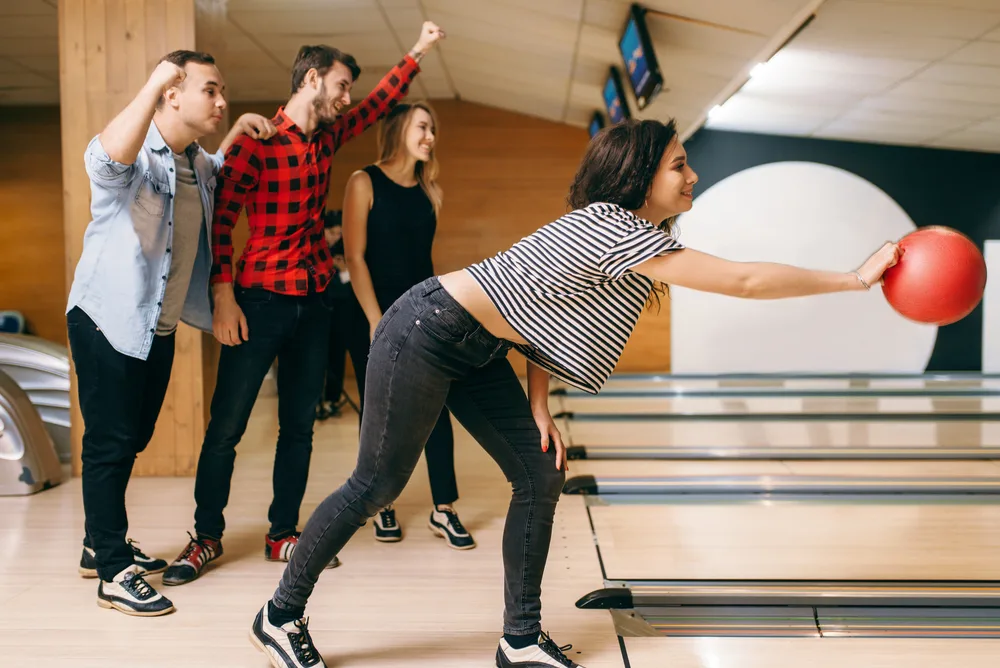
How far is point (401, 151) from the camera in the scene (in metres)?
2.62

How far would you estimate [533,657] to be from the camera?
1711mm

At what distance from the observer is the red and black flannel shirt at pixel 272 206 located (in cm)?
→ 226

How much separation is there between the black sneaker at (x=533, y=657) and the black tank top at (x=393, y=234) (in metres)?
1.25

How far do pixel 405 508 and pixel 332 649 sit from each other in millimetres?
1232

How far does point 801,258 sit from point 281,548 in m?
6.62

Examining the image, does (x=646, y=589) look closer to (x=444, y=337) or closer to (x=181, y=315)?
(x=444, y=337)

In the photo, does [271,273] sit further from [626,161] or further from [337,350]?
[337,350]

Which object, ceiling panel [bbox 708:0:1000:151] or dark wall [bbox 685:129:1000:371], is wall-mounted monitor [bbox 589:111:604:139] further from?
ceiling panel [bbox 708:0:1000:151]

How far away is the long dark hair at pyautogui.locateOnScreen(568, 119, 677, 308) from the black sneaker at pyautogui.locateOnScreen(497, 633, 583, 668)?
0.79 metres

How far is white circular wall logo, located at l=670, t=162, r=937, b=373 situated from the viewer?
766 cm

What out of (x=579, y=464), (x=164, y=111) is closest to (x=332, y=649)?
(x=164, y=111)

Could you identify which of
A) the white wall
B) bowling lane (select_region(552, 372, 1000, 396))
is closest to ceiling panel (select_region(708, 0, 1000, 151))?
the white wall

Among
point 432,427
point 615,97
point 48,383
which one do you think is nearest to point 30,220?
point 48,383

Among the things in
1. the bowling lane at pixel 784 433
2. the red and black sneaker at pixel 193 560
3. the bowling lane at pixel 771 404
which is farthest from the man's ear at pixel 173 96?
the bowling lane at pixel 771 404
